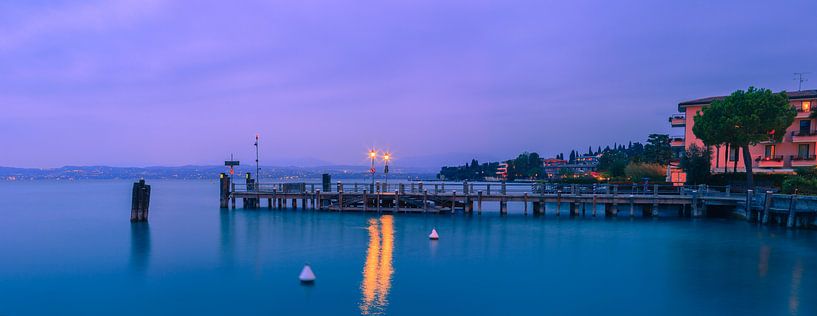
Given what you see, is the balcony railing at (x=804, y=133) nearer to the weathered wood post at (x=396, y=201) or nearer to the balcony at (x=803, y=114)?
the balcony at (x=803, y=114)

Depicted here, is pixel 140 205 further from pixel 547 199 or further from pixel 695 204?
pixel 695 204

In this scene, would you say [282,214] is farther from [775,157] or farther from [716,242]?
[775,157]

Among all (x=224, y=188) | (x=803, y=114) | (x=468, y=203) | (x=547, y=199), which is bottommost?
(x=468, y=203)

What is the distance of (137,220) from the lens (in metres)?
43.5

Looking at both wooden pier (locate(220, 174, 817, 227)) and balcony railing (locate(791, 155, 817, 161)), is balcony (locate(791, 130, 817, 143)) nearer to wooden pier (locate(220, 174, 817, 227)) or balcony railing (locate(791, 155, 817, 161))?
balcony railing (locate(791, 155, 817, 161))

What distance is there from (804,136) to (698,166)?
32.4 ft

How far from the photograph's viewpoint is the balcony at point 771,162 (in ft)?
174

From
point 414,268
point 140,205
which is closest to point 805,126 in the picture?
point 414,268

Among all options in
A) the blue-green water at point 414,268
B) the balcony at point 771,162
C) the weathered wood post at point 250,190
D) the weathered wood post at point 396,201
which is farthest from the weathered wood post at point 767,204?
the weathered wood post at point 250,190

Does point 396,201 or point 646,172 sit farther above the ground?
point 646,172

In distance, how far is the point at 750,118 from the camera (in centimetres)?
4469

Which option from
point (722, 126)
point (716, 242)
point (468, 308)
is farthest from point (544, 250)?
point (722, 126)

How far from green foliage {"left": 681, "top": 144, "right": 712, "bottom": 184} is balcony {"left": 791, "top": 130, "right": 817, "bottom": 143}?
753cm

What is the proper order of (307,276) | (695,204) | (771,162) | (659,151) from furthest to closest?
(659,151) < (771,162) < (695,204) < (307,276)
